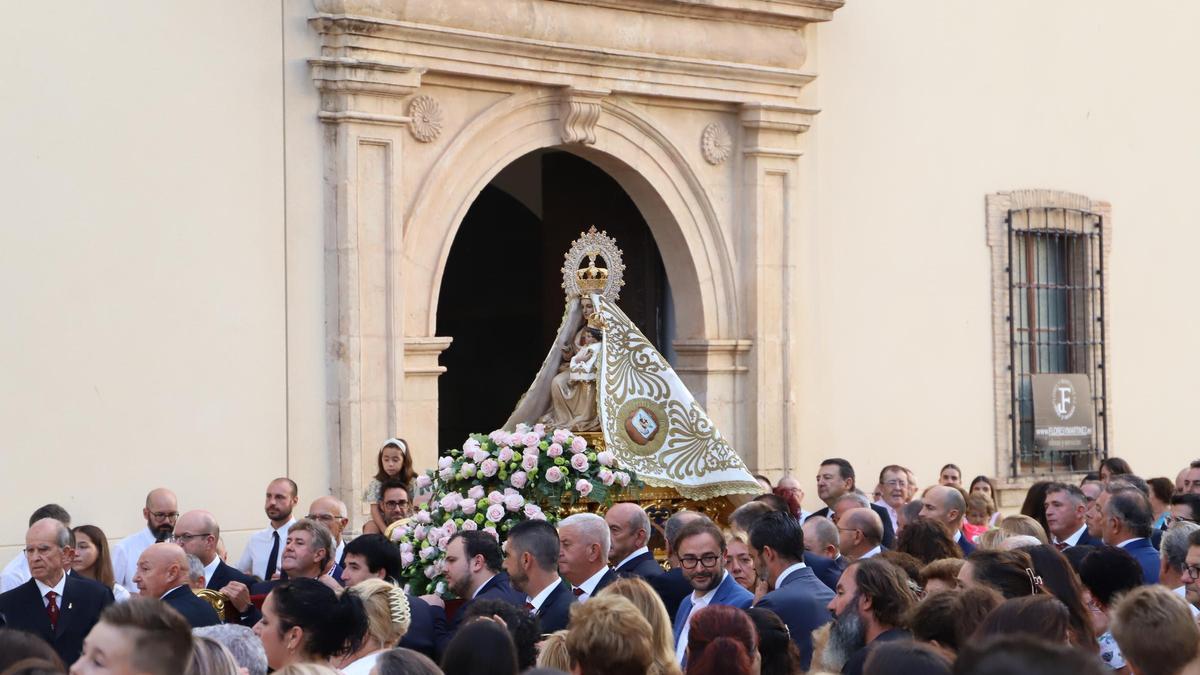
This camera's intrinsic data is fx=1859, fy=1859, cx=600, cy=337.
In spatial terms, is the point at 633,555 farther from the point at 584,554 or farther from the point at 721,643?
the point at 721,643

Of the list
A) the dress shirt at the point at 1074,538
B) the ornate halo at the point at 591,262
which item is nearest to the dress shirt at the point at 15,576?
the ornate halo at the point at 591,262

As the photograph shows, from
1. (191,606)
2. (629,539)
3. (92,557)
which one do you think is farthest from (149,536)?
(629,539)

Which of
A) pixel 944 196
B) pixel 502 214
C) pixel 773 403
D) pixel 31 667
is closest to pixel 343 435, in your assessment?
pixel 773 403

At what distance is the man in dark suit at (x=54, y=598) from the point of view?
7254 mm

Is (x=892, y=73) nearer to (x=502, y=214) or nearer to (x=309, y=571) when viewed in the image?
(x=502, y=214)

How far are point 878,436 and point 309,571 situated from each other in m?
7.95

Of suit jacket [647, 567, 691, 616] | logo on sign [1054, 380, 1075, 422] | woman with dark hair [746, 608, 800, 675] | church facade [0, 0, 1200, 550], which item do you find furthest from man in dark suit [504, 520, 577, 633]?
logo on sign [1054, 380, 1075, 422]

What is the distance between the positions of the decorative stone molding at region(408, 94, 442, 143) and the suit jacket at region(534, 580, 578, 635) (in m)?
5.62

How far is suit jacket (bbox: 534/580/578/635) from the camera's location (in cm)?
662

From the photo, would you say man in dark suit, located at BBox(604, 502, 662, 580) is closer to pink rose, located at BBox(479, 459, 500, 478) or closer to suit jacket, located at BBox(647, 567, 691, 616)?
suit jacket, located at BBox(647, 567, 691, 616)

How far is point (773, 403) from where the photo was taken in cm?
1374

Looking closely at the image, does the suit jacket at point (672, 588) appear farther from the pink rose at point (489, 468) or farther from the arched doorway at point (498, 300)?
the arched doorway at point (498, 300)

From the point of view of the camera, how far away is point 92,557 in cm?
835

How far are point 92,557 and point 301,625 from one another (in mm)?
3553
